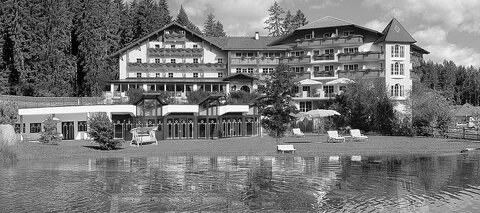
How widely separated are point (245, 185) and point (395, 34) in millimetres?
53205

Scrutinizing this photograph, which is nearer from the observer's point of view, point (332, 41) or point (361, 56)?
point (361, 56)

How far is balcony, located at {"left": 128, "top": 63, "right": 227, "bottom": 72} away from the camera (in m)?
72.4

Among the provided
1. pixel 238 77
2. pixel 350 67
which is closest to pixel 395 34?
pixel 350 67

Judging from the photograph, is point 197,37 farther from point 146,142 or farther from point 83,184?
point 83,184

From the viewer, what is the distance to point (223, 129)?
5469 cm

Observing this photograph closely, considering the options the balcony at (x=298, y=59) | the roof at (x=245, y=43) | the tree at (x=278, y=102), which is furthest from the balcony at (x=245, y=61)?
the tree at (x=278, y=102)

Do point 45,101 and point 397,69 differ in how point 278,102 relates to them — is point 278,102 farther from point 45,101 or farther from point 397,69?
point 397,69

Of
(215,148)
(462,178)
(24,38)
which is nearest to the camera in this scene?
(462,178)

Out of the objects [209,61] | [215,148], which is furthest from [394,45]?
[215,148]

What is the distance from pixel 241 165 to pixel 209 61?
156 feet

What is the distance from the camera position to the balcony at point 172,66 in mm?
72438

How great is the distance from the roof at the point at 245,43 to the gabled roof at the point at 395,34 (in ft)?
44.6

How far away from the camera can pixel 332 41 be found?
235 feet

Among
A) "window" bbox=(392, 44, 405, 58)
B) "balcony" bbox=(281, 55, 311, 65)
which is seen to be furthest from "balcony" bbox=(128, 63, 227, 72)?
"window" bbox=(392, 44, 405, 58)
